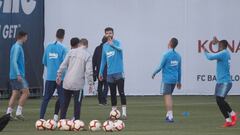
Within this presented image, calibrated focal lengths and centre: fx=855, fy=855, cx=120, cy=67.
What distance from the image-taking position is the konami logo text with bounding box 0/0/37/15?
1344 inches

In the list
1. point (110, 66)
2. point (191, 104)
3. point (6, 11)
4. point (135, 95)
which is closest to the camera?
point (110, 66)

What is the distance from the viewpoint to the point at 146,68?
119 ft

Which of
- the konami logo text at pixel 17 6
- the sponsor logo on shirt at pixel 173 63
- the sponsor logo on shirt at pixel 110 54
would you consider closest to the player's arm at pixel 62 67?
the sponsor logo on shirt at pixel 110 54

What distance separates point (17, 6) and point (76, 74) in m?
16.0

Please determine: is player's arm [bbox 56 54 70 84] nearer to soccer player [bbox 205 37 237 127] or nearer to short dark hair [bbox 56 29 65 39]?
short dark hair [bbox 56 29 65 39]

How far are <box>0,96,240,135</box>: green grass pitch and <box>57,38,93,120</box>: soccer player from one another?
3.56 feet

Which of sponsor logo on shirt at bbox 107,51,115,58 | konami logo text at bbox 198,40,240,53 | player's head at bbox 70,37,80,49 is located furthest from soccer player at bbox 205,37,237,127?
konami logo text at bbox 198,40,240,53

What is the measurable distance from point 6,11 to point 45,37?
2.28m

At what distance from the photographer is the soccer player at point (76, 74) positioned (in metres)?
18.9

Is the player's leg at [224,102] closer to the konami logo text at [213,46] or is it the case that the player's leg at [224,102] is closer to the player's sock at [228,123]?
the player's sock at [228,123]

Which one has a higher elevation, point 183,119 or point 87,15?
point 87,15

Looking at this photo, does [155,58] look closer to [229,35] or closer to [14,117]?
[229,35]

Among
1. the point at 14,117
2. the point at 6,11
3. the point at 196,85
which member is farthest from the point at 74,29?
the point at 14,117

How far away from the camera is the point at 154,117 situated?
23359 millimetres
